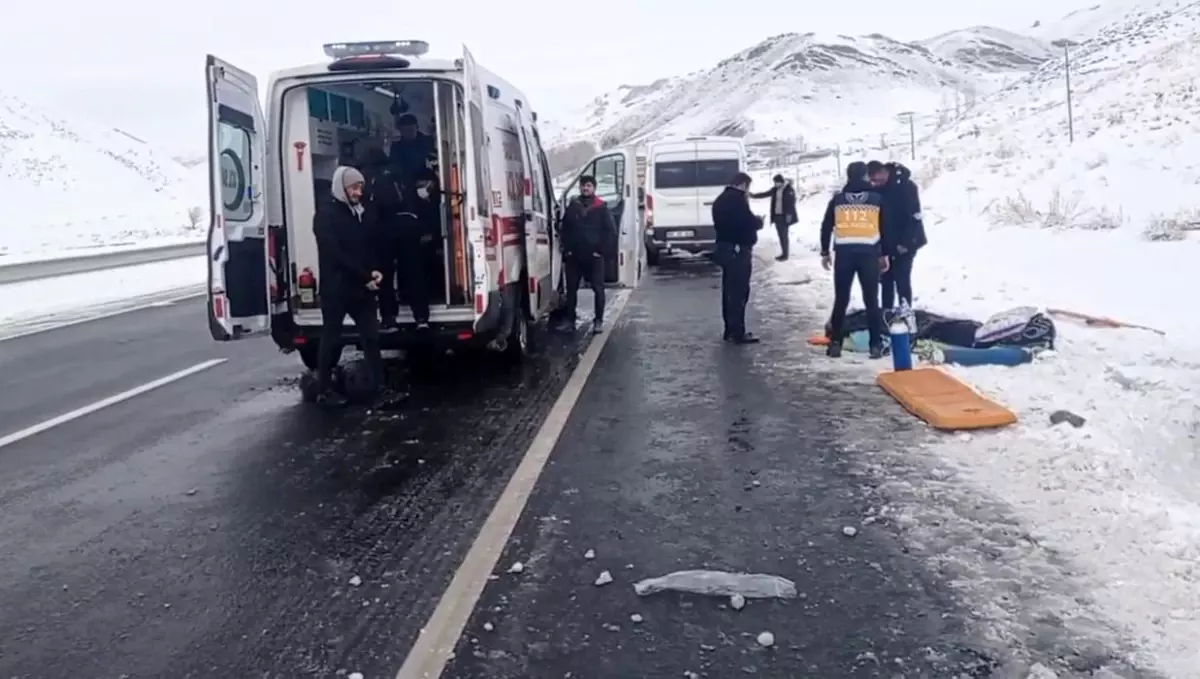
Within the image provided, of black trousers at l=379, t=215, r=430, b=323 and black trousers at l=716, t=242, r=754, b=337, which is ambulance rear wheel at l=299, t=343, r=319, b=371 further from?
black trousers at l=716, t=242, r=754, b=337

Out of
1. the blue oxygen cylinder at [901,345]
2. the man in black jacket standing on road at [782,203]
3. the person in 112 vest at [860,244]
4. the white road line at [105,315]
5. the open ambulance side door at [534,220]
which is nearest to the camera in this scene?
the blue oxygen cylinder at [901,345]

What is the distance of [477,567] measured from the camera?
475 cm

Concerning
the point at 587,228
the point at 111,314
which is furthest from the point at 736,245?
the point at 111,314

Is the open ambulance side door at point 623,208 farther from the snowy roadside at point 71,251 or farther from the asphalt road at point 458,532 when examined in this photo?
the snowy roadside at point 71,251

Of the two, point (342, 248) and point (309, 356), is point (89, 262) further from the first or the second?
point (342, 248)

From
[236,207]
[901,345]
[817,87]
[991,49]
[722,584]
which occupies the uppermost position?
[991,49]

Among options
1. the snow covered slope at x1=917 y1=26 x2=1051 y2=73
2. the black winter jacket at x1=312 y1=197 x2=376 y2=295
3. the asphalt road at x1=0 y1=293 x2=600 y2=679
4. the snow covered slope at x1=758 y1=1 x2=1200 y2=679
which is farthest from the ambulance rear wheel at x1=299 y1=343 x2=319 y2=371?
the snow covered slope at x1=917 y1=26 x2=1051 y2=73

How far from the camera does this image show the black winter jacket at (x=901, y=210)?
33.0 feet

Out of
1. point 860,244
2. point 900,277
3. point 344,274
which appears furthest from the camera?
point 900,277

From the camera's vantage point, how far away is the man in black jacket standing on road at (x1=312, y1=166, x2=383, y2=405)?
802 cm

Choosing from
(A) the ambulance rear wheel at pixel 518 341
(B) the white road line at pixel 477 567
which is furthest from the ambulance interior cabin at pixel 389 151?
(B) the white road line at pixel 477 567

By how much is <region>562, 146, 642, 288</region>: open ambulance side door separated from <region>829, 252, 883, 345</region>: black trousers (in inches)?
130

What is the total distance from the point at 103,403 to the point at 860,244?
6.37m

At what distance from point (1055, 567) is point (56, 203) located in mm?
65064
